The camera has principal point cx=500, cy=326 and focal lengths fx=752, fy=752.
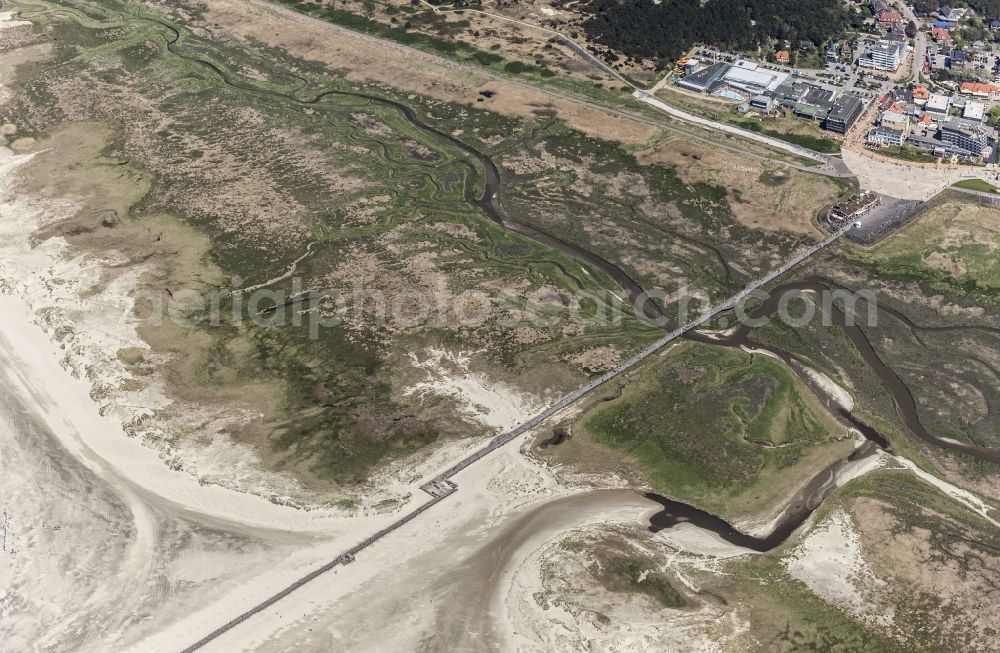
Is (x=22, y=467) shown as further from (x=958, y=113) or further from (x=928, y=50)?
(x=928, y=50)

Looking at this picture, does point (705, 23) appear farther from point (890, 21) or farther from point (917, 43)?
point (917, 43)

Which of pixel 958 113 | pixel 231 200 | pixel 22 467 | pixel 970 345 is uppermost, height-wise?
pixel 958 113

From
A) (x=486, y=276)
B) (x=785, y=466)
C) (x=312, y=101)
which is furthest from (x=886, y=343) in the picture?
(x=312, y=101)

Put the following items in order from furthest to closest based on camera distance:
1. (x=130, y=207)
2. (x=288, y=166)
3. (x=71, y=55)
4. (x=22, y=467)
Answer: (x=71, y=55)
(x=288, y=166)
(x=130, y=207)
(x=22, y=467)

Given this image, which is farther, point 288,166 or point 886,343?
point 288,166

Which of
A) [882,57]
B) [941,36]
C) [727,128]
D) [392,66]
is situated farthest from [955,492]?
[392,66]

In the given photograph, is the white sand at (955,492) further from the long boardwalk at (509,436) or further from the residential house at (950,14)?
the residential house at (950,14)
